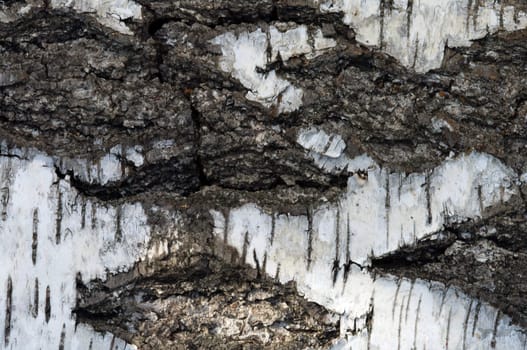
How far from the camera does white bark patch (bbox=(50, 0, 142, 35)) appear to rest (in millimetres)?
1352

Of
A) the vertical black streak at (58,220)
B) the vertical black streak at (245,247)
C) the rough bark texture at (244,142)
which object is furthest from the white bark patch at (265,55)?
the vertical black streak at (58,220)

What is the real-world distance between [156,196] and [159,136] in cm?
11

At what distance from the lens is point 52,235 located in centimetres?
138

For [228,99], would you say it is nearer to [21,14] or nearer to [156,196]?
[156,196]

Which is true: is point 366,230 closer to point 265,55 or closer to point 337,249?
point 337,249

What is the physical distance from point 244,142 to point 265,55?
0.54 ft

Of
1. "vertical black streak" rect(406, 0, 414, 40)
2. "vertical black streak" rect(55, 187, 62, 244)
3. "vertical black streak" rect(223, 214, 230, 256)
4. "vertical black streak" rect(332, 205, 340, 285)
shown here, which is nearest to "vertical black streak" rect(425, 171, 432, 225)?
"vertical black streak" rect(332, 205, 340, 285)

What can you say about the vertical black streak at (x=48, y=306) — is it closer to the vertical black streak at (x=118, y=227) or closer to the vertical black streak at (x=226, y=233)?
the vertical black streak at (x=118, y=227)

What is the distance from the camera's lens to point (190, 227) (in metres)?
1.39

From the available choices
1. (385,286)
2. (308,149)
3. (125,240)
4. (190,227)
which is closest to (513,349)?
(385,286)

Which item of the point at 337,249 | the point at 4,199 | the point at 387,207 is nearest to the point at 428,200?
the point at 387,207

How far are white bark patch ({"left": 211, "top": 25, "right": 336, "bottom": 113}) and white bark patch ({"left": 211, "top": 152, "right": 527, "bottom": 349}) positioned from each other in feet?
0.32

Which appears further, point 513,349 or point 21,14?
point 513,349

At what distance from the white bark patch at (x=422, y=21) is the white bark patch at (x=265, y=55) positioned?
67 millimetres
